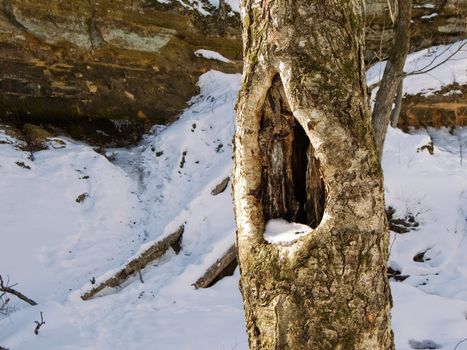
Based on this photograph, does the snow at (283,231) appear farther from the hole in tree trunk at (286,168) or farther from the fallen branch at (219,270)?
the fallen branch at (219,270)

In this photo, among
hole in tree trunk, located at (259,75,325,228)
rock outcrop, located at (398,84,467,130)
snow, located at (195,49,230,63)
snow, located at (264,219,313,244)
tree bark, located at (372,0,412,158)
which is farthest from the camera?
snow, located at (195,49,230,63)

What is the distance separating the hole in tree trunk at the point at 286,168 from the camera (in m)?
1.79

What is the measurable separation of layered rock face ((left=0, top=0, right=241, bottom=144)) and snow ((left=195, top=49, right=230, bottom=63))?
16cm

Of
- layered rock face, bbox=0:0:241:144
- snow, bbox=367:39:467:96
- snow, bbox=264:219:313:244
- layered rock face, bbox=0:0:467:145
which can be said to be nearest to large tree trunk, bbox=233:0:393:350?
snow, bbox=264:219:313:244

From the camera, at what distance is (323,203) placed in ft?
5.79

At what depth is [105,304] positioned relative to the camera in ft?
17.3

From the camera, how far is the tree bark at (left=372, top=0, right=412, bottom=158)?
16.7ft

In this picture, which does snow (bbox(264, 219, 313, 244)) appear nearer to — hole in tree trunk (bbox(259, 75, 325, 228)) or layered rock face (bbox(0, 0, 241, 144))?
hole in tree trunk (bbox(259, 75, 325, 228))

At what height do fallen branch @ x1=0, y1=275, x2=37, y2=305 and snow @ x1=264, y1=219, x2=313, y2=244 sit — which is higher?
snow @ x1=264, y1=219, x2=313, y2=244

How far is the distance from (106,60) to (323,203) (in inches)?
390

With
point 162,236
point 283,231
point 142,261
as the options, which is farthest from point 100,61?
point 283,231

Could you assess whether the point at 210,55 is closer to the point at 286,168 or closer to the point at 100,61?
the point at 100,61

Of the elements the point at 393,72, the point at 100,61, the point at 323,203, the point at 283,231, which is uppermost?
the point at 100,61

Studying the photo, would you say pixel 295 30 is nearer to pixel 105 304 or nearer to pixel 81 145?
pixel 105 304
